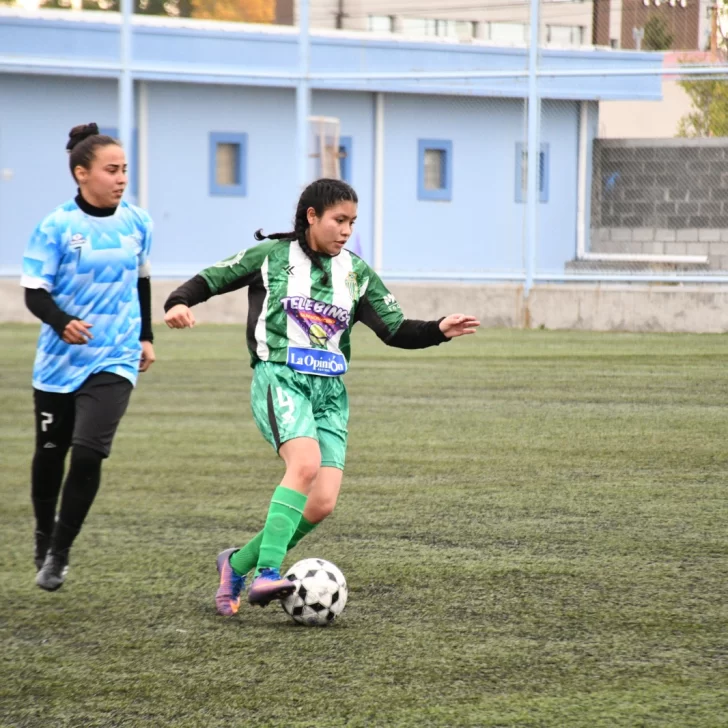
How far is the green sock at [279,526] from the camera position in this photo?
473 centimetres

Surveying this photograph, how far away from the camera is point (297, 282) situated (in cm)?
498

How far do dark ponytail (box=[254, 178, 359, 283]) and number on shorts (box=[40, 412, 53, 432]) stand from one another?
42.2 inches

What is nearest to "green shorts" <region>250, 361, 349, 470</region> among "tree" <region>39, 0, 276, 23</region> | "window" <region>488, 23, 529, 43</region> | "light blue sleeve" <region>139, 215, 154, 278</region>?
"light blue sleeve" <region>139, 215, 154, 278</region>

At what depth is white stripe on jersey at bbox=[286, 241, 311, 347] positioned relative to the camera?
4.92 meters

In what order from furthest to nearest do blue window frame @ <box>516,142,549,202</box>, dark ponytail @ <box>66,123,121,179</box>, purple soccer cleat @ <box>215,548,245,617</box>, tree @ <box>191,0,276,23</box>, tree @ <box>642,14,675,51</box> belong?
tree @ <box>191,0,276,23</box>
blue window frame @ <box>516,142,549,202</box>
tree @ <box>642,14,675,51</box>
dark ponytail @ <box>66,123,121,179</box>
purple soccer cleat @ <box>215,548,245,617</box>

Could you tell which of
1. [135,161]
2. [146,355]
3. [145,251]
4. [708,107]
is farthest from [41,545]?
[135,161]

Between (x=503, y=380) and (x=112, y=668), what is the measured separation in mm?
8061

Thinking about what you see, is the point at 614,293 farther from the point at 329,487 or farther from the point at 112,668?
the point at 112,668

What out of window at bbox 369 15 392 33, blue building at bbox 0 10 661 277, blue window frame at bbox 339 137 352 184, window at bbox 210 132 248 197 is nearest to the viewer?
blue building at bbox 0 10 661 277

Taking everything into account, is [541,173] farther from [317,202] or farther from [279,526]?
[279,526]

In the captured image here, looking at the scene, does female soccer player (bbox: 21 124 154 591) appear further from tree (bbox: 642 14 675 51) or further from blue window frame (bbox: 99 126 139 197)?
blue window frame (bbox: 99 126 139 197)

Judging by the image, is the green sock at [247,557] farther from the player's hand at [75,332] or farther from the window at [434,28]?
the window at [434,28]

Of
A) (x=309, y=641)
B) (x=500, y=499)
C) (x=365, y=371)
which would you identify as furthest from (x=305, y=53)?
(x=309, y=641)

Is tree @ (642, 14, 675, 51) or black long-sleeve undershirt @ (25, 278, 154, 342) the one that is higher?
tree @ (642, 14, 675, 51)
